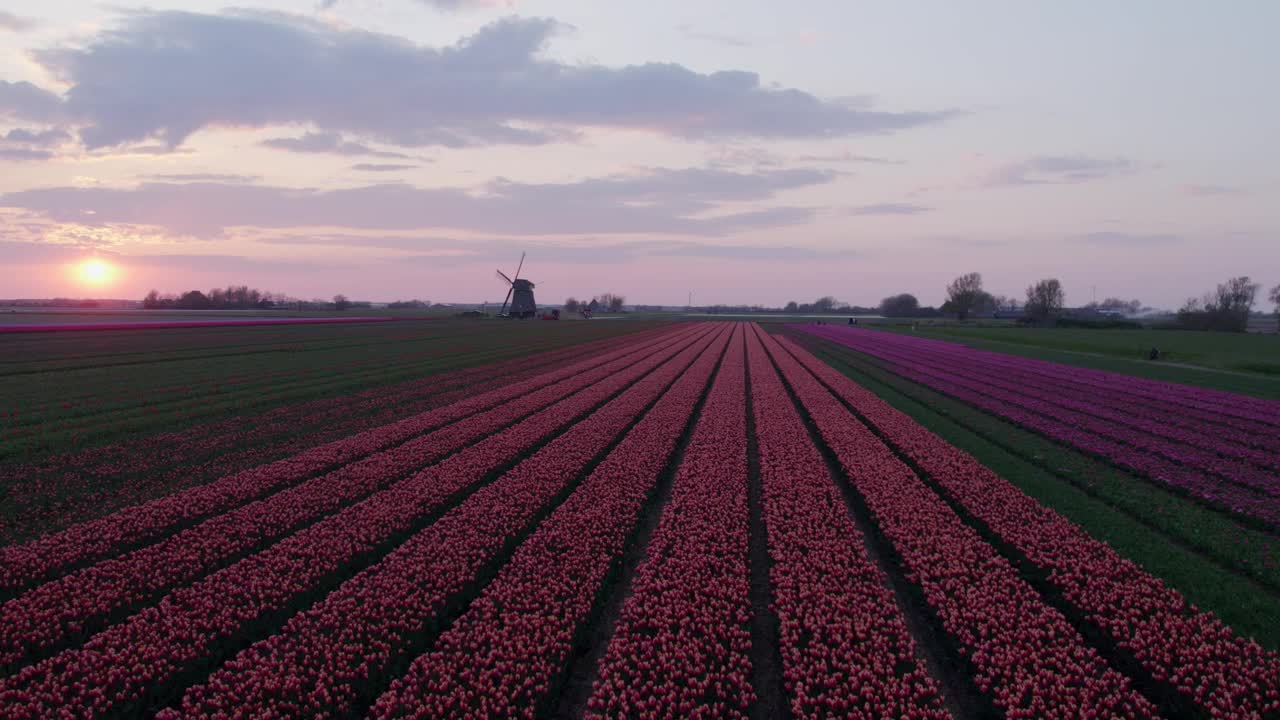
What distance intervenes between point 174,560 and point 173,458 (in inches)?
297

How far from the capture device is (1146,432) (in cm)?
1891

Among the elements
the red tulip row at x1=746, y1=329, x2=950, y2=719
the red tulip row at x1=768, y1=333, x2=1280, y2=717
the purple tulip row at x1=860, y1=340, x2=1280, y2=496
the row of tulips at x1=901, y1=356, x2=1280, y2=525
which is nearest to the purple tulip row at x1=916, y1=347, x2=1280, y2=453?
the purple tulip row at x1=860, y1=340, x2=1280, y2=496

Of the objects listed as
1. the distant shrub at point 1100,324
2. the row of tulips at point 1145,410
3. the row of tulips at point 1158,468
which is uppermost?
the distant shrub at point 1100,324

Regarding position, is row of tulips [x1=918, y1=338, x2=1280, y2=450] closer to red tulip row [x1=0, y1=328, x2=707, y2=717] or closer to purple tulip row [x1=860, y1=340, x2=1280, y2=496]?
purple tulip row [x1=860, y1=340, x2=1280, y2=496]

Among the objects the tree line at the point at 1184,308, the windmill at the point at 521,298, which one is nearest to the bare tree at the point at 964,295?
the tree line at the point at 1184,308

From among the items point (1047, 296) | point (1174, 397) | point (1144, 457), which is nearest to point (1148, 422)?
point (1144, 457)

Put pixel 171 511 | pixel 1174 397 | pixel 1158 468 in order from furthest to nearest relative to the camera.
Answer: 1. pixel 1174 397
2. pixel 1158 468
3. pixel 171 511

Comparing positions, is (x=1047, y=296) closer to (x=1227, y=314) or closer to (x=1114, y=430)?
(x=1227, y=314)

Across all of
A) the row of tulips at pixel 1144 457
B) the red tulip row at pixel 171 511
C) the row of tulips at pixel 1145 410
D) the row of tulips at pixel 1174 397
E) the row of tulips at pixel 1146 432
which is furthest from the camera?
the row of tulips at pixel 1174 397

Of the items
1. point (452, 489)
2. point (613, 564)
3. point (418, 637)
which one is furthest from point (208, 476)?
point (613, 564)

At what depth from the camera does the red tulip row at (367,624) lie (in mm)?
5906

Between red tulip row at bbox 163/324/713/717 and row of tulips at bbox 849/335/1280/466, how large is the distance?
59.0 ft

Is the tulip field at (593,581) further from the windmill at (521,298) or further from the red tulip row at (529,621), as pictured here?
the windmill at (521,298)

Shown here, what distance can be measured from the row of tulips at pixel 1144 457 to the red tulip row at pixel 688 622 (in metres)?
10.6
